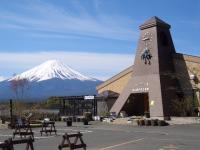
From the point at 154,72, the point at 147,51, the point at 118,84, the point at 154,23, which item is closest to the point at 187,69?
the point at 154,72

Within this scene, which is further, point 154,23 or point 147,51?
point 147,51

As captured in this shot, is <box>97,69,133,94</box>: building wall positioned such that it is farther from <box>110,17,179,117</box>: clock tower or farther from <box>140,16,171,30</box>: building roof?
<box>140,16,171,30</box>: building roof

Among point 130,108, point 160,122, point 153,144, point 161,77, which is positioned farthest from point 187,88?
point 153,144

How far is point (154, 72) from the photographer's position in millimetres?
40250

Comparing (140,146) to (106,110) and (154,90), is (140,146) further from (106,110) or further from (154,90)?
(106,110)

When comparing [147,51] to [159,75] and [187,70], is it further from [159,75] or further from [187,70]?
[187,70]

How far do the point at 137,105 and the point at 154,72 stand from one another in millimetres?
5270

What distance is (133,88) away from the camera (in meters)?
41.9

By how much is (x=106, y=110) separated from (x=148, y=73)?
7427 mm

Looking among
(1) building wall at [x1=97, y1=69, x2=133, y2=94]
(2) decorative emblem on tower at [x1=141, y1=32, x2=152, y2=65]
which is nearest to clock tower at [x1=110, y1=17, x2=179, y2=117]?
(2) decorative emblem on tower at [x1=141, y1=32, x2=152, y2=65]

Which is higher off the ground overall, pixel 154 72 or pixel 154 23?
pixel 154 23

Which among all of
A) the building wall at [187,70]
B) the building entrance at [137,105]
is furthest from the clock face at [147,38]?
the building entrance at [137,105]

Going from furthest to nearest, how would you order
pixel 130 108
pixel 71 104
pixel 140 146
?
pixel 71 104, pixel 130 108, pixel 140 146

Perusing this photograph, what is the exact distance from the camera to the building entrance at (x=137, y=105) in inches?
1692
